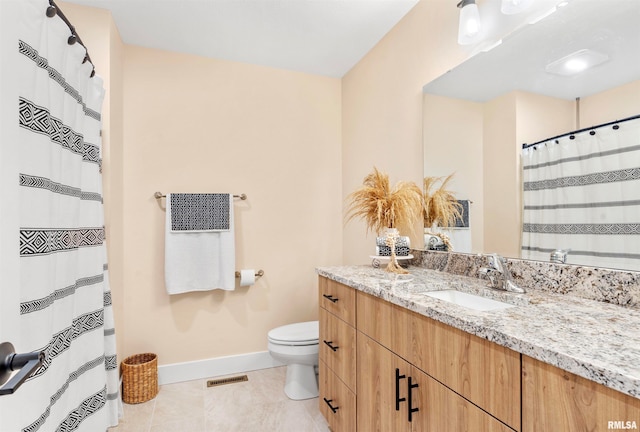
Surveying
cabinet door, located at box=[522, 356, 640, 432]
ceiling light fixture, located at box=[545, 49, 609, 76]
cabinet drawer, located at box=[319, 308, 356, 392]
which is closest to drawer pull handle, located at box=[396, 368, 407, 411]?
cabinet drawer, located at box=[319, 308, 356, 392]

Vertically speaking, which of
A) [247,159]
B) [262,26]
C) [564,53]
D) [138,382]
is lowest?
[138,382]

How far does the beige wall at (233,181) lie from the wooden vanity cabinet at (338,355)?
3.10ft

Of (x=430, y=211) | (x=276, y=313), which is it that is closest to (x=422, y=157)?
(x=430, y=211)

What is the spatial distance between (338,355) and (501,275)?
85cm

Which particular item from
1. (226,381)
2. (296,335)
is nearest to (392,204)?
(296,335)

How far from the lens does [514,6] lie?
1393 mm

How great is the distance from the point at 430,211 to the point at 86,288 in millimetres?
1637

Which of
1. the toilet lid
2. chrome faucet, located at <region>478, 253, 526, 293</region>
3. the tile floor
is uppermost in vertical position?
chrome faucet, located at <region>478, 253, 526, 293</region>

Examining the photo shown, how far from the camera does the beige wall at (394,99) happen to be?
186cm

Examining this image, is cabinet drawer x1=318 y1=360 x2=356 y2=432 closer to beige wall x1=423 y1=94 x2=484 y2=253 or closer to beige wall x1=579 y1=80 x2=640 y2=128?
beige wall x1=423 y1=94 x2=484 y2=253

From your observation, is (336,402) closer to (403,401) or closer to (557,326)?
(403,401)

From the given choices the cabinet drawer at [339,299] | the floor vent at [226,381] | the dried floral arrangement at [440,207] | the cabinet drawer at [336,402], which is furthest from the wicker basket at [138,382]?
the dried floral arrangement at [440,207]

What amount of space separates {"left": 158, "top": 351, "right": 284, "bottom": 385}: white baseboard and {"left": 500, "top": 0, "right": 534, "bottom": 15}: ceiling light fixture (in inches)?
103

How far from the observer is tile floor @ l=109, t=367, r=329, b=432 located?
190 centimetres
